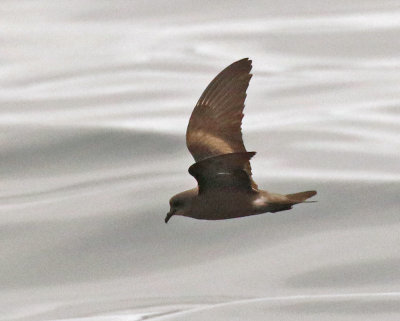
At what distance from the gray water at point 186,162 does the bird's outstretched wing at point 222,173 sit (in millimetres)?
2673

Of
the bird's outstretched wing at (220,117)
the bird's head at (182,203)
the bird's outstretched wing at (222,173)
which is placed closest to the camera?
the bird's outstretched wing at (222,173)

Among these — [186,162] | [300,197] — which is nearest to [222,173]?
[300,197]

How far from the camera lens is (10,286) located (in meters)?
8.51

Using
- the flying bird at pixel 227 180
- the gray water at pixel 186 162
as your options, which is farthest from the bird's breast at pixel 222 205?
the gray water at pixel 186 162

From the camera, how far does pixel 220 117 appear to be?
A: 5.74 metres

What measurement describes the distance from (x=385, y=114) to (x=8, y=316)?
4911 millimetres

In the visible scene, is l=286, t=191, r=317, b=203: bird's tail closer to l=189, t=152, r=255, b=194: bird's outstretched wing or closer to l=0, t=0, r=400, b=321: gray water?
l=189, t=152, r=255, b=194: bird's outstretched wing

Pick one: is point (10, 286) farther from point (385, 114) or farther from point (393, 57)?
point (393, 57)

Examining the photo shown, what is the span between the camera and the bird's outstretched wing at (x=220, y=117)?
5.49m

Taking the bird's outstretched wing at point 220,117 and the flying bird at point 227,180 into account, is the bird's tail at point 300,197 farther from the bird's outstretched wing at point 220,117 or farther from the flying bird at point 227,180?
the bird's outstretched wing at point 220,117

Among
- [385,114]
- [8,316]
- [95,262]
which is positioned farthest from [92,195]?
[385,114]

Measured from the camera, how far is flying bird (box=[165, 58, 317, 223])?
5.11 metres

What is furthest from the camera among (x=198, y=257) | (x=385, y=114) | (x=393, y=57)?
(x=393, y=57)

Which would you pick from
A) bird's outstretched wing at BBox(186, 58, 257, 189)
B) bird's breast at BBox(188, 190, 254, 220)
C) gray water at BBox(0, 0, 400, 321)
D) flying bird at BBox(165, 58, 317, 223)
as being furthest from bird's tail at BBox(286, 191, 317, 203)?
gray water at BBox(0, 0, 400, 321)
